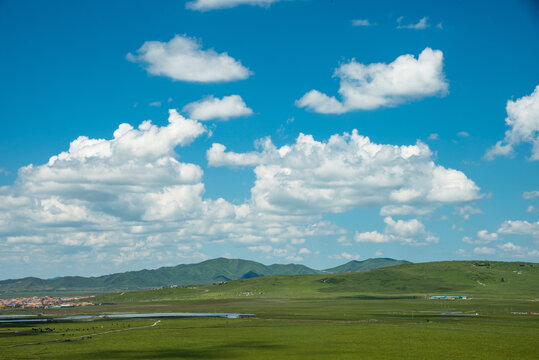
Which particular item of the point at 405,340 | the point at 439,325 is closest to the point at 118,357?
the point at 405,340

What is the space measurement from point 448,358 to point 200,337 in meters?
66.6

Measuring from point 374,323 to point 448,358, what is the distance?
211ft

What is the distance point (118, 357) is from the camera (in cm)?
11175

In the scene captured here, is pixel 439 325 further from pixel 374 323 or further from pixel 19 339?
pixel 19 339

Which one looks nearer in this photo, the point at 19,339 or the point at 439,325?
the point at 19,339

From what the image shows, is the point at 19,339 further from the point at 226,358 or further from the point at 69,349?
the point at 226,358

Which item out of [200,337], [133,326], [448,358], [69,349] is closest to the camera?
[448,358]

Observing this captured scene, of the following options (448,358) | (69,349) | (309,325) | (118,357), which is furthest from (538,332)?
(69,349)

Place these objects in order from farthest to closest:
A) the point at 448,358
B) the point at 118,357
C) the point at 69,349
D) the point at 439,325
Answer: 1. the point at 439,325
2. the point at 69,349
3. the point at 118,357
4. the point at 448,358

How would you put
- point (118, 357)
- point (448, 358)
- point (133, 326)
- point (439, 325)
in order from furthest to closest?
point (133, 326), point (439, 325), point (118, 357), point (448, 358)

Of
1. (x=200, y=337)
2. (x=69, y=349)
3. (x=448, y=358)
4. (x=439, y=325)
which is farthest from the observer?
(x=439, y=325)

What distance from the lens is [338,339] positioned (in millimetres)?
132125

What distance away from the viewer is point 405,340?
129m

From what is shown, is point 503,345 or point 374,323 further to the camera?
point 374,323
